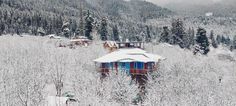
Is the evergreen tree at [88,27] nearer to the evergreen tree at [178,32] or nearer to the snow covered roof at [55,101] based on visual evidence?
the evergreen tree at [178,32]

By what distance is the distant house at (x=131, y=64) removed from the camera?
6619 cm

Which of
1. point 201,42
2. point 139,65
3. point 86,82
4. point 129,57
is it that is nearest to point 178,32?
point 201,42

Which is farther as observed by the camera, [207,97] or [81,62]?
[81,62]

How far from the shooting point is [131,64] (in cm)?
6681

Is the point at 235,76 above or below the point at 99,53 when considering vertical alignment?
below

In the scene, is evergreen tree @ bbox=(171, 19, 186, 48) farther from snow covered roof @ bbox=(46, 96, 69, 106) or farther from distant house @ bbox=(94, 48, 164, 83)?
snow covered roof @ bbox=(46, 96, 69, 106)

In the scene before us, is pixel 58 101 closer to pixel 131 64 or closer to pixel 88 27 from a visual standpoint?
pixel 131 64

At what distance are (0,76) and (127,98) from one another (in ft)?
53.7

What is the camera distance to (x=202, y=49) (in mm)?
111562

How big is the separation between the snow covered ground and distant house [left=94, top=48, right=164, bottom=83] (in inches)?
67.7

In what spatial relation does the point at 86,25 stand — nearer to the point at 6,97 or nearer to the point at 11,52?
the point at 11,52

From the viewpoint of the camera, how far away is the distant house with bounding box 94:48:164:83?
217 ft

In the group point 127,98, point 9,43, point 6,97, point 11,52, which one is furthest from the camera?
point 9,43

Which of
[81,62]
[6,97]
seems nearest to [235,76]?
[81,62]
